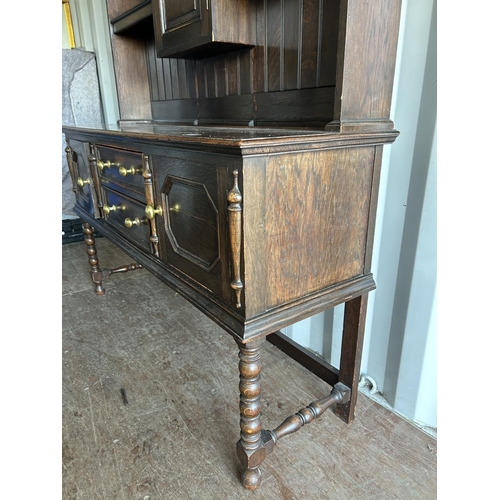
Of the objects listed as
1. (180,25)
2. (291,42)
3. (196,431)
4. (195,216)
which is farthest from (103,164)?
(196,431)

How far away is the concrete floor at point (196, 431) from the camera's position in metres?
1.23

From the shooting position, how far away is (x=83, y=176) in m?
1.96

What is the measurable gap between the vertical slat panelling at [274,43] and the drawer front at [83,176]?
35.3 inches

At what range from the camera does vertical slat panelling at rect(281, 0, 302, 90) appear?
1298 millimetres

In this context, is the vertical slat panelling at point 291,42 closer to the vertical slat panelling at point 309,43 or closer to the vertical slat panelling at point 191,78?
the vertical slat panelling at point 309,43

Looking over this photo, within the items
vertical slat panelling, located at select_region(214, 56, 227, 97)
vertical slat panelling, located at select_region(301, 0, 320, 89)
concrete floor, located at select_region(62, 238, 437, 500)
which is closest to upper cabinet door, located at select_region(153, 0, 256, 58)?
vertical slat panelling, located at select_region(214, 56, 227, 97)

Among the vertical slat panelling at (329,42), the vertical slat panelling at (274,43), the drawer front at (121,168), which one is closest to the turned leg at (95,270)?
the drawer front at (121,168)

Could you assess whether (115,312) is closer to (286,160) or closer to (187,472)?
(187,472)

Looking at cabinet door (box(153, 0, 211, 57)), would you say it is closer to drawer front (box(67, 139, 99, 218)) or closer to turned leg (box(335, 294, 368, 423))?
drawer front (box(67, 139, 99, 218))

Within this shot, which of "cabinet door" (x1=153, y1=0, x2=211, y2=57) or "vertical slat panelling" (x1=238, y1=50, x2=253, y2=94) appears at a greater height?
"cabinet door" (x1=153, y1=0, x2=211, y2=57)

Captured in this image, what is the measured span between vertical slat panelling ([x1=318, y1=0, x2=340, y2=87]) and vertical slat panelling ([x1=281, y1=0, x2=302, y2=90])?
0.11m

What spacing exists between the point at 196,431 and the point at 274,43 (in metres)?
1.46

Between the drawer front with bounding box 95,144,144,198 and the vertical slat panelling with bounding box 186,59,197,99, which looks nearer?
the drawer front with bounding box 95,144,144,198

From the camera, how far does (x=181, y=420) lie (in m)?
1.50
